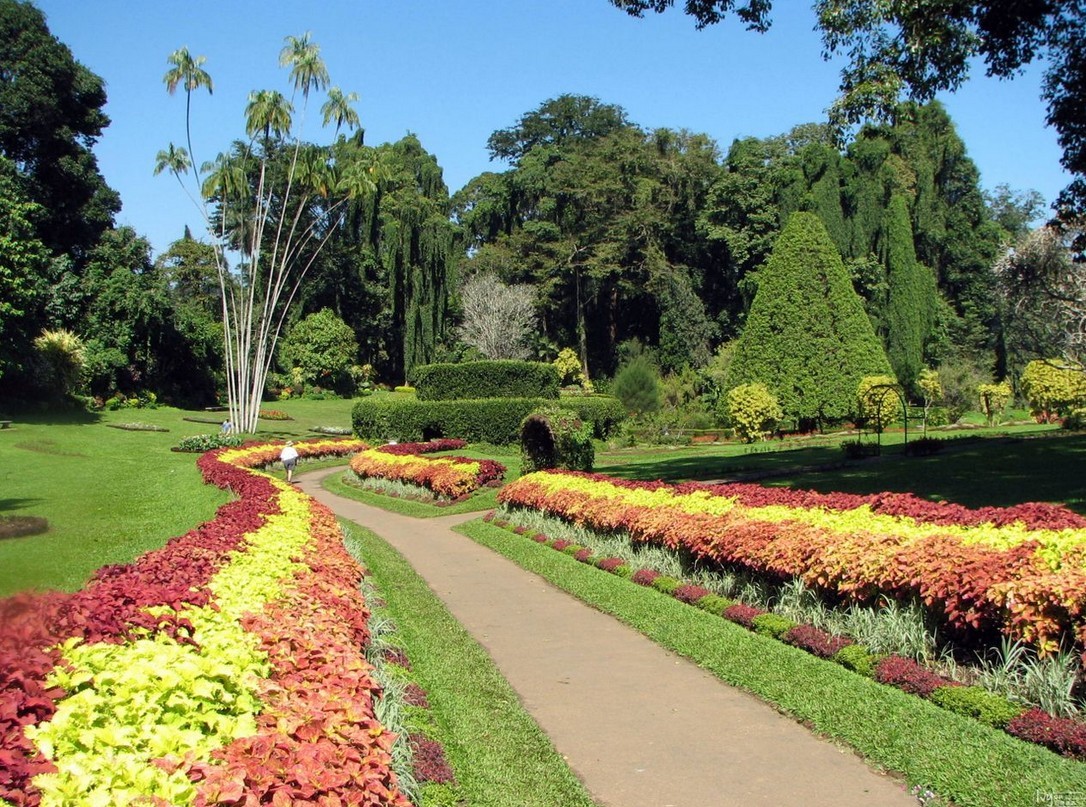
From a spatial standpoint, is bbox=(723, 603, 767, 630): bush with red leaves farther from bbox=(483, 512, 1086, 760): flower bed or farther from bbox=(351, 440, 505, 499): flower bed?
bbox=(351, 440, 505, 499): flower bed

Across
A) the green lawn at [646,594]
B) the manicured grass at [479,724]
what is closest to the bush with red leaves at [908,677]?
the green lawn at [646,594]

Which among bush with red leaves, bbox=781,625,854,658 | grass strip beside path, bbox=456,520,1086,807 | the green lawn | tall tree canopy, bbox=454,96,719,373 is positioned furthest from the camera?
tall tree canopy, bbox=454,96,719,373

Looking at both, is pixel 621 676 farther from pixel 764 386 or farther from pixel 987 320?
pixel 987 320

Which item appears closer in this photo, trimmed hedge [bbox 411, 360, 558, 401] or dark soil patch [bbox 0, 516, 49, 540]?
dark soil patch [bbox 0, 516, 49, 540]

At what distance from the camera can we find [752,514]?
1047 centimetres

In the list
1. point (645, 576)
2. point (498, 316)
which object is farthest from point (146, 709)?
point (498, 316)

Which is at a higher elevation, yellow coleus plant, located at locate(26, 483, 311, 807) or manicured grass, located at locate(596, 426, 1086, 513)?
yellow coleus plant, located at locate(26, 483, 311, 807)

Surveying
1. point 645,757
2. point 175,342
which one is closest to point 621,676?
point 645,757

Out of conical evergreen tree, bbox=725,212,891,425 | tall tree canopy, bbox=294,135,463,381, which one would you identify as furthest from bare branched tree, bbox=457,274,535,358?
conical evergreen tree, bbox=725,212,891,425

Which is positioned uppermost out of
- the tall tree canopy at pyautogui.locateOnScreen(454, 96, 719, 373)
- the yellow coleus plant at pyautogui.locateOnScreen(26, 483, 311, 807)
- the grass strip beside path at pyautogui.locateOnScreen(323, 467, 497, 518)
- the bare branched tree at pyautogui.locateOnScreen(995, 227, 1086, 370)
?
the tall tree canopy at pyautogui.locateOnScreen(454, 96, 719, 373)

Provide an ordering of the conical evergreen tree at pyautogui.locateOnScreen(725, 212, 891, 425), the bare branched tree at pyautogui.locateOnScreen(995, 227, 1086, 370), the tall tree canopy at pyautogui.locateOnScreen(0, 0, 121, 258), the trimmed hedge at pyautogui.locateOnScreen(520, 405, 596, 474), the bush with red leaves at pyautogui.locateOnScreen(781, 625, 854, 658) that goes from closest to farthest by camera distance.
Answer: the bush with red leaves at pyautogui.locateOnScreen(781, 625, 854, 658) → the trimmed hedge at pyautogui.locateOnScreen(520, 405, 596, 474) → the conical evergreen tree at pyautogui.locateOnScreen(725, 212, 891, 425) → the bare branched tree at pyautogui.locateOnScreen(995, 227, 1086, 370) → the tall tree canopy at pyautogui.locateOnScreen(0, 0, 121, 258)

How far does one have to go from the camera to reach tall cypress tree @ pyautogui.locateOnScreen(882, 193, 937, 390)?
4659 centimetres

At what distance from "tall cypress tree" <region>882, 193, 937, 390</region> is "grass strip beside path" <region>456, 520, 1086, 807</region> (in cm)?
4101

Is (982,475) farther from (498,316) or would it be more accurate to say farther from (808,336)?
(498,316)
